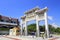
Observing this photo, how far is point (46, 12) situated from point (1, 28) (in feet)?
83.1

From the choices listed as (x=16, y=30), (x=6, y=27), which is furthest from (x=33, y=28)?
(x=16, y=30)

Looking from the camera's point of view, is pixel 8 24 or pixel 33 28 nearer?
pixel 8 24

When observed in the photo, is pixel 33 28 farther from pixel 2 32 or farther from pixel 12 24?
pixel 2 32

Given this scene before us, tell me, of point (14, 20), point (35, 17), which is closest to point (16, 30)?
point (35, 17)

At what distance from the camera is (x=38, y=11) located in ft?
71.8

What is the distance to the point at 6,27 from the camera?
1635 inches

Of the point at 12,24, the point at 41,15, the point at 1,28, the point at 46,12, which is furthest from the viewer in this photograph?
the point at 12,24

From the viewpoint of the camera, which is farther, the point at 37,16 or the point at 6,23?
the point at 6,23

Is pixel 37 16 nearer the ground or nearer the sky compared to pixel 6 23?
nearer the sky

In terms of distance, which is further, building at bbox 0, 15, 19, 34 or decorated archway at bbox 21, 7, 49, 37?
building at bbox 0, 15, 19, 34

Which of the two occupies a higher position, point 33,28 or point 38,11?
point 38,11

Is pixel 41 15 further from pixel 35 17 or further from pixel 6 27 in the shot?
pixel 6 27

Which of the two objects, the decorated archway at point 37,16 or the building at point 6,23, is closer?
the decorated archway at point 37,16

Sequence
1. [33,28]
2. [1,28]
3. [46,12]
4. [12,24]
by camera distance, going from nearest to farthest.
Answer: [46,12] < [1,28] < [12,24] < [33,28]
